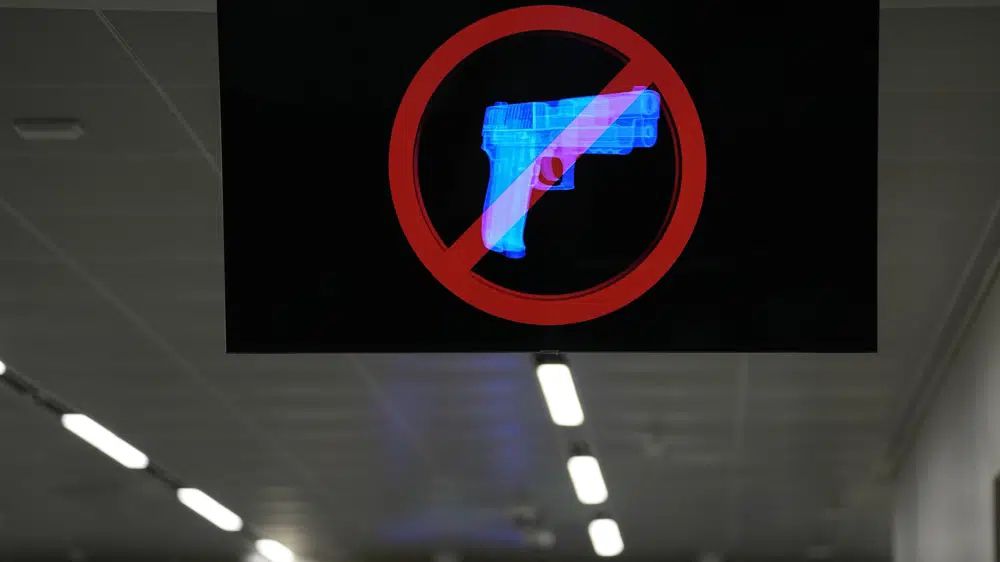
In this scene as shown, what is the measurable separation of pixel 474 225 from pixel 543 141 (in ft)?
0.83

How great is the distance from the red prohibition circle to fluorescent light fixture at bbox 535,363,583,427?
565 cm

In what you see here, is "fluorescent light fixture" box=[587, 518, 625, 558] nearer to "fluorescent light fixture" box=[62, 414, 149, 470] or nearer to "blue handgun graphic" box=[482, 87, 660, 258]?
"fluorescent light fixture" box=[62, 414, 149, 470]

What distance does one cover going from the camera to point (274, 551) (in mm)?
16672

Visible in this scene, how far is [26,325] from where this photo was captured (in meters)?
9.51

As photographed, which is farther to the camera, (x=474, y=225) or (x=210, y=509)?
(x=210, y=509)

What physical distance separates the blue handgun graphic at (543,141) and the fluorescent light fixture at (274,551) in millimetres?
12758

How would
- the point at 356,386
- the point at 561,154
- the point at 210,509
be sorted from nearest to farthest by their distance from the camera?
the point at 561,154, the point at 356,386, the point at 210,509

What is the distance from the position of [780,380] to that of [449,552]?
278 inches

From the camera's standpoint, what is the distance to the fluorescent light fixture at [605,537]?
47.4ft

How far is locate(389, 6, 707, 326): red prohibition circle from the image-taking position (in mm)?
3824

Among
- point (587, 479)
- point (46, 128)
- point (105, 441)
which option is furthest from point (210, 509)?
point (46, 128)

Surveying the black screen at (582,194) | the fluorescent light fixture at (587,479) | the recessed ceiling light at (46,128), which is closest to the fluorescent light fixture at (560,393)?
the fluorescent light fixture at (587,479)

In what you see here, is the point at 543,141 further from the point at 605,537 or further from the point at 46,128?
the point at 605,537

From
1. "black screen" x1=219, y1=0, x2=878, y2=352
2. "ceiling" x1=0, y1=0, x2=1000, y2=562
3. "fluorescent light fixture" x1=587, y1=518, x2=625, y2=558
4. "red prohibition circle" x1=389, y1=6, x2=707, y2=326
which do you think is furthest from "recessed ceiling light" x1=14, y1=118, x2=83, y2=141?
"fluorescent light fixture" x1=587, y1=518, x2=625, y2=558
